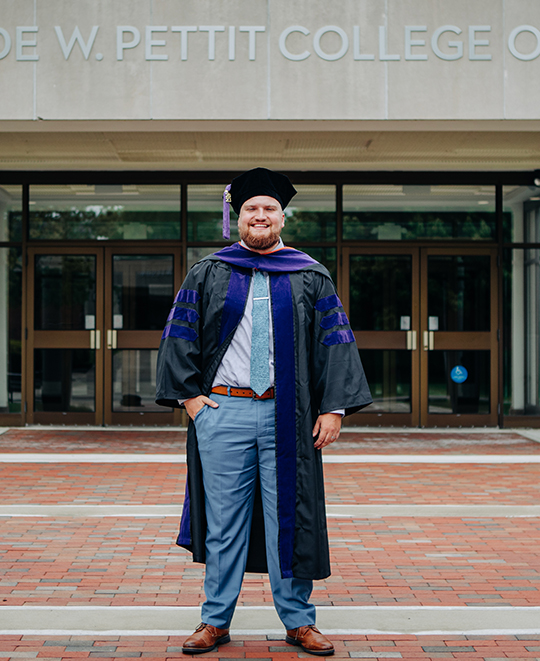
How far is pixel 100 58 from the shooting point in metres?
8.45

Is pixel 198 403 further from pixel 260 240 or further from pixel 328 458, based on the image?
pixel 328 458

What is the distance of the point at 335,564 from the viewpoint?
4730 millimetres

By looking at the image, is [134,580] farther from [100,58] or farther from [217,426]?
[100,58]

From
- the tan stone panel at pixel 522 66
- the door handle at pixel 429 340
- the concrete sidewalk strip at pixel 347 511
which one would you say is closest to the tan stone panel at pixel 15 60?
the concrete sidewalk strip at pixel 347 511

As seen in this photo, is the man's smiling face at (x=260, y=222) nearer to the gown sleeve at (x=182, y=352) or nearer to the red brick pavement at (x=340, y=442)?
the gown sleeve at (x=182, y=352)

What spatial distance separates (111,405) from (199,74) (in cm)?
471

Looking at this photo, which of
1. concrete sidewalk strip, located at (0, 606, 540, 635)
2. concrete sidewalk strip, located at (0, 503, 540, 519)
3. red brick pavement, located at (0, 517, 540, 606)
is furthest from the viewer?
concrete sidewalk strip, located at (0, 503, 540, 519)

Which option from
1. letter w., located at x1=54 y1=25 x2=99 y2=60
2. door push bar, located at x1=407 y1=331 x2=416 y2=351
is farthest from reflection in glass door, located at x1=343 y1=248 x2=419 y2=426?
letter w., located at x1=54 y1=25 x2=99 y2=60

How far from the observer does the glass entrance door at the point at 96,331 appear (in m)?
10.6

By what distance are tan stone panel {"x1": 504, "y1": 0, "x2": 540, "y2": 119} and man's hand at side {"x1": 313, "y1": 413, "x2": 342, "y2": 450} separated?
614 cm

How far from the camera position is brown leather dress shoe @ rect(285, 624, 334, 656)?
3.30 metres

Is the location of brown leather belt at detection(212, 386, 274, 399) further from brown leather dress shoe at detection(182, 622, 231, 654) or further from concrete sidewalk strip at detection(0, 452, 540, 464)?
concrete sidewalk strip at detection(0, 452, 540, 464)

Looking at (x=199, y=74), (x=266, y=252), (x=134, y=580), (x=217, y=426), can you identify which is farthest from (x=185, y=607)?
(x=199, y=74)

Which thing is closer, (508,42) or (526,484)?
(526,484)
